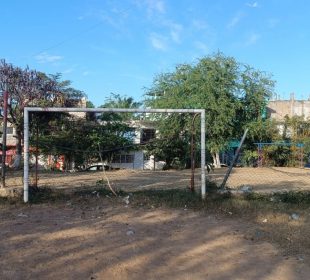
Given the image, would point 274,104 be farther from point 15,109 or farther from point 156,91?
point 15,109

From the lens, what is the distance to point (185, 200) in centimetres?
1041

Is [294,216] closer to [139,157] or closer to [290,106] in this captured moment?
[139,157]

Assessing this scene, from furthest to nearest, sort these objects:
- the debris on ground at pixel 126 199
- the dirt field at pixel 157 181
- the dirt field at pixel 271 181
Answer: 1. the dirt field at pixel 271 181
2. the dirt field at pixel 157 181
3. the debris on ground at pixel 126 199

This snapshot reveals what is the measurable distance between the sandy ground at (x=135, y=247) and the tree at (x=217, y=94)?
21292 mm

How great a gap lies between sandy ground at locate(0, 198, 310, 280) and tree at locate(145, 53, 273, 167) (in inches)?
838

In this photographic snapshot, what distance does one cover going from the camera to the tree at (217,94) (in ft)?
100

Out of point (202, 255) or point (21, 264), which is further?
point (202, 255)

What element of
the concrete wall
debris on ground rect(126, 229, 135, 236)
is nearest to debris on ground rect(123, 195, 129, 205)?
debris on ground rect(126, 229, 135, 236)

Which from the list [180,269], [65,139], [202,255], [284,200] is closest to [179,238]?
[202,255]

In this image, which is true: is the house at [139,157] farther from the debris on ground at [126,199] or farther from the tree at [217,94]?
the debris on ground at [126,199]

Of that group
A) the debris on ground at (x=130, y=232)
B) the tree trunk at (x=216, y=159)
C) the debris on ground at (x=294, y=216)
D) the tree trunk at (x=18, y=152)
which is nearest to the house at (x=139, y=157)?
the tree trunk at (x=216, y=159)

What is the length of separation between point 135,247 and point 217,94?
24915 millimetres

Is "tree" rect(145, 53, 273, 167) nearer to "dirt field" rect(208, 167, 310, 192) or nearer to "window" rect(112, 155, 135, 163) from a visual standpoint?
"window" rect(112, 155, 135, 163)

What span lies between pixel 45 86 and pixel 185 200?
20111 millimetres
